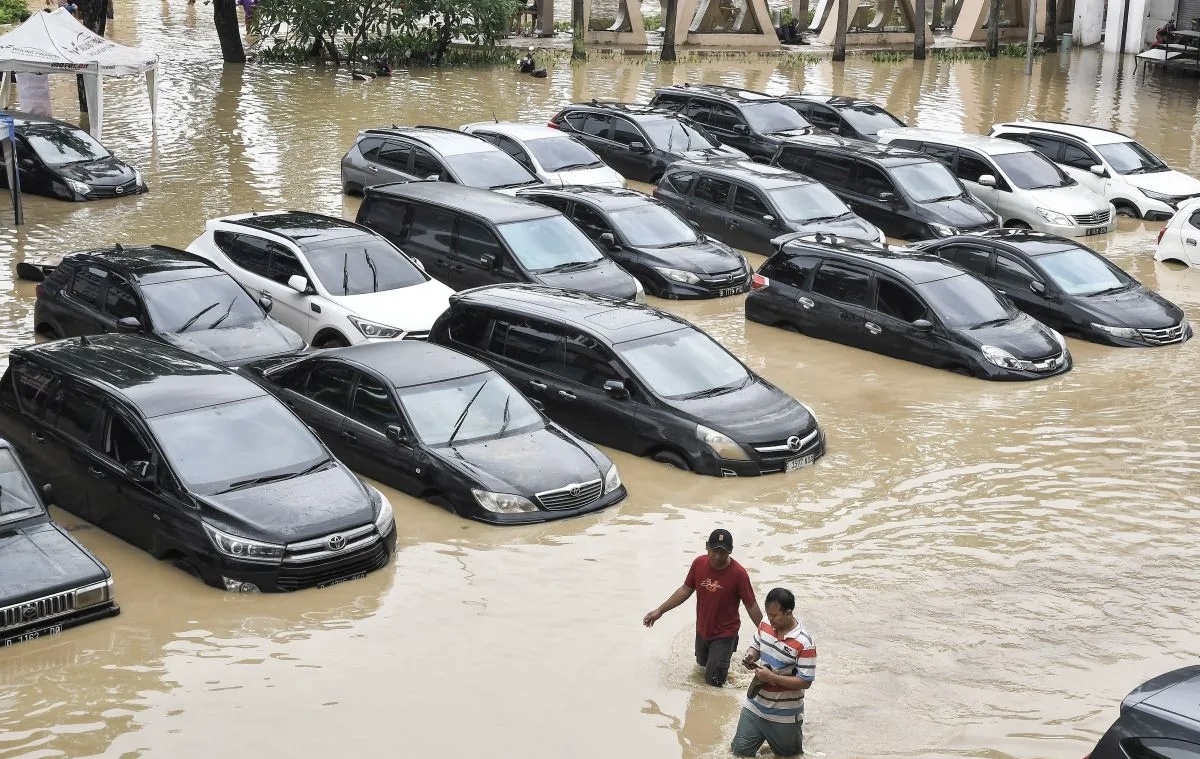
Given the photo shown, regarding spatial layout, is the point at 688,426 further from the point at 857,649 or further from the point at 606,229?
the point at 606,229

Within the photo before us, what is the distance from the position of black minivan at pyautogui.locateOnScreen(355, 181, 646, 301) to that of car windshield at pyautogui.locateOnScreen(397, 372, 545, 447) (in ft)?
16.2

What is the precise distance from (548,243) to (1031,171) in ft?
33.0

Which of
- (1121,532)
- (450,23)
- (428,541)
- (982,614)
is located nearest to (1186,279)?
(1121,532)

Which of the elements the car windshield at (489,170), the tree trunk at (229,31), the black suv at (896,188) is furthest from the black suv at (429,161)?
the tree trunk at (229,31)

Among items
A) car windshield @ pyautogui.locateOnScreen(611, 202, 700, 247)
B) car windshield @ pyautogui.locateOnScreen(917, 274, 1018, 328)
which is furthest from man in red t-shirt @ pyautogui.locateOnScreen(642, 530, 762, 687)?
car windshield @ pyautogui.locateOnScreen(611, 202, 700, 247)

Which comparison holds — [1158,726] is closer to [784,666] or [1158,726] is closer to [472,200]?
[784,666]

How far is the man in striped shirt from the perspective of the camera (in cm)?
842

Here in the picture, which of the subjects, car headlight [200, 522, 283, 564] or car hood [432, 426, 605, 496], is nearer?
car headlight [200, 522, 283, 564]

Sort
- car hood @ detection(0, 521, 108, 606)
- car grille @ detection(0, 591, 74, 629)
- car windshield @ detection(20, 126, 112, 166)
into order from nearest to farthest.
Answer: car grille @ detection(0, 591, 74, 629) → car hood @ detection(0, 521, 108, 606) → car windshield @ detection(20, 126, 112, 166)

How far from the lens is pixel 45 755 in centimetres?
874

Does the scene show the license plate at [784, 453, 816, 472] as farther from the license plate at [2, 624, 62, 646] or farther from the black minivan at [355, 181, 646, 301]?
the license plate at [2, 624, 62, 646]

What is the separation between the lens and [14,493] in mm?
Result: 11062

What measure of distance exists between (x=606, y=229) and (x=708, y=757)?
12657mm

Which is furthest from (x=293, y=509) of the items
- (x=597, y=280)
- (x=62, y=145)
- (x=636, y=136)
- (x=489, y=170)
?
(x=636, y=136)
